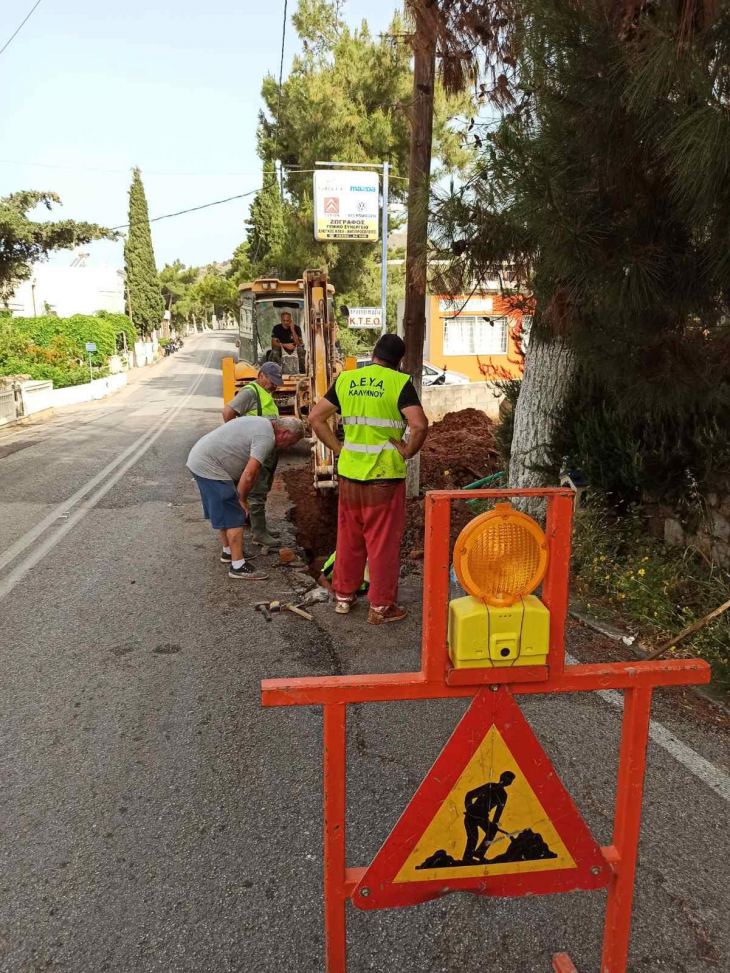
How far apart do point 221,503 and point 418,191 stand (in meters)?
2.91

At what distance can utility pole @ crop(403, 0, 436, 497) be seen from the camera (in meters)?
5.09

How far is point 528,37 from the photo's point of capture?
3.62 m

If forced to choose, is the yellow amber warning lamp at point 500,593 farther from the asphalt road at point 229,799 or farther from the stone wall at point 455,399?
the stone wall at point 455,399

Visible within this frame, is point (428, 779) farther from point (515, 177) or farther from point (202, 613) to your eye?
point (202, 613)

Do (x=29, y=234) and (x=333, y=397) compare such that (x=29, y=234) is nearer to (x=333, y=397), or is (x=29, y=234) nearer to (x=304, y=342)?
(x=304, y=342)

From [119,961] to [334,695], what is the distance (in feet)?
4.23

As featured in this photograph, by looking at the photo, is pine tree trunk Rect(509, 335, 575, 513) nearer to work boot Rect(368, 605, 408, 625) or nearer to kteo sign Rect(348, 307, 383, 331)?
work boot Rect(368, 605, 408, 625)

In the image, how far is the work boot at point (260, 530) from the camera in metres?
7.05

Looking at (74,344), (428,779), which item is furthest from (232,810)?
(74,344)

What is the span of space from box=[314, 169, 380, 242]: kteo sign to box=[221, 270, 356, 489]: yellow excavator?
904cm

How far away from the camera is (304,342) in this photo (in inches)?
476

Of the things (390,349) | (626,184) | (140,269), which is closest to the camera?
(626,184)

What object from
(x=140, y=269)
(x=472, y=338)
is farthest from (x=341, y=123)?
(x=140, y=269)

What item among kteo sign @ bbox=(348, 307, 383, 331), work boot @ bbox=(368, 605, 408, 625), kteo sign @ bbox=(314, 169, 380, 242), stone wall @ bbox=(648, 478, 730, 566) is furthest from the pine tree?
stone wall @ bbox=(648, 478, 730, 566)
